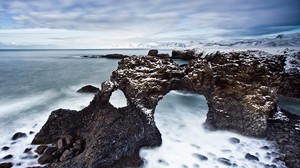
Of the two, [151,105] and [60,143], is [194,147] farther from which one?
[60,143]

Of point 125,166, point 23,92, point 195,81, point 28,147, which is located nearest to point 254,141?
point 195,81

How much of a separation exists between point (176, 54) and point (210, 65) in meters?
52.8

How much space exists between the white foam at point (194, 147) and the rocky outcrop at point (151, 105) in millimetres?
530

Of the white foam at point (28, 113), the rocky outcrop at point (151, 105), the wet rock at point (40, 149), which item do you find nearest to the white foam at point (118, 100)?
the white foam at point (28, 113)

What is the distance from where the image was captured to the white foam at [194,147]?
32.8 feet

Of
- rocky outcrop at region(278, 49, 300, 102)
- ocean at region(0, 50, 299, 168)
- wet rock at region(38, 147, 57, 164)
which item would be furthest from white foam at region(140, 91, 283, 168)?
rocky outcrop at region(278, 49, 300, 102)

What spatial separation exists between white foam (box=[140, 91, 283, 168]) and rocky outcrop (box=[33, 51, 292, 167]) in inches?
20.9

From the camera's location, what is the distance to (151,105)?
12.1 m

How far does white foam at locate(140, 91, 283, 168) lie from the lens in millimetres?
10000

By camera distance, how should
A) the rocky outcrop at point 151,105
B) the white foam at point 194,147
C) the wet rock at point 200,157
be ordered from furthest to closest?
the wet rock at point 200,157, the white foam at point 194,147, the rocky outcrop at point 151,105

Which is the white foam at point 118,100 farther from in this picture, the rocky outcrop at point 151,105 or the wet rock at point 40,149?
the wet rock at point 40,149

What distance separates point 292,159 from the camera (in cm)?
991

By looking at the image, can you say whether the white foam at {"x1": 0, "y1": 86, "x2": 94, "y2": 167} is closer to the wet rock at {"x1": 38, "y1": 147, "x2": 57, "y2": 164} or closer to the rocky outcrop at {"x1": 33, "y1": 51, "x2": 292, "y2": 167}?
the wet rock at {"x1": 38, "y1": 147, "x2": 57, "y2": 164}

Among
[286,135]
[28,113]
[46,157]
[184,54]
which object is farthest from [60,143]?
[184,54]
